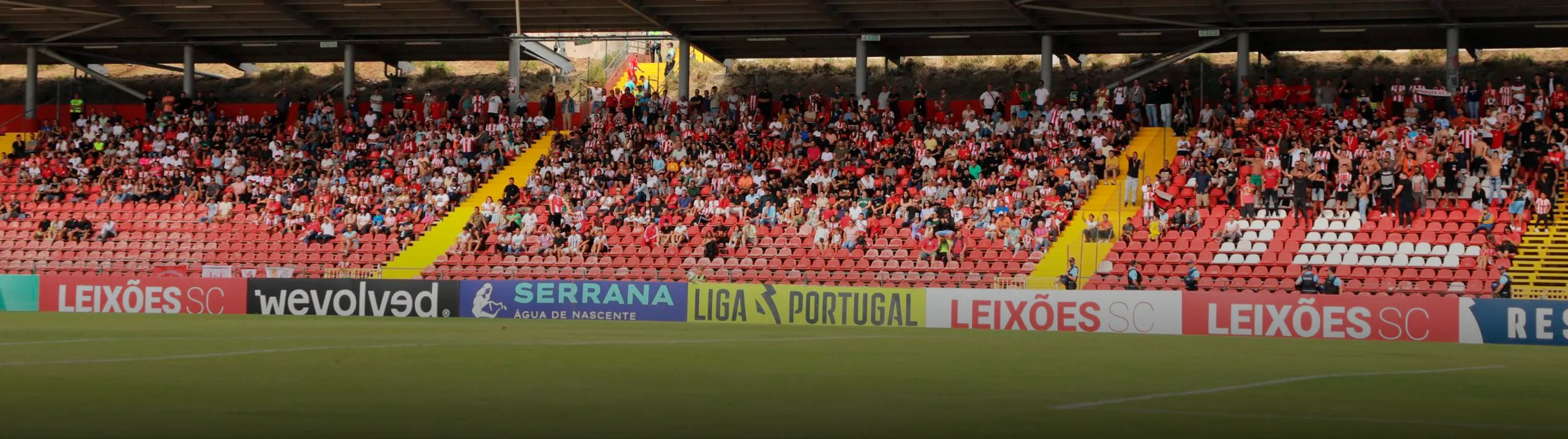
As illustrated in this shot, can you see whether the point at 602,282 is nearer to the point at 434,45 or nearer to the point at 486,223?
the point at 486,223

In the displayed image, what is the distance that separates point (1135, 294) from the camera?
26.2 m

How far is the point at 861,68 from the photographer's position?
41.0m

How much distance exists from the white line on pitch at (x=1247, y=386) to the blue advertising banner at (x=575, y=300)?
1532cm

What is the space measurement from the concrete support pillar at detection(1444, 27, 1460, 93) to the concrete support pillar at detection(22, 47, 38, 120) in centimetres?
3707

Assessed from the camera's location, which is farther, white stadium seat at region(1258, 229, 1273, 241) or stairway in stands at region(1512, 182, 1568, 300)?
white stadium seat at region(1258, 229, 1273, 241)

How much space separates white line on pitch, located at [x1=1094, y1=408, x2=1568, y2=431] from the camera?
10156mm

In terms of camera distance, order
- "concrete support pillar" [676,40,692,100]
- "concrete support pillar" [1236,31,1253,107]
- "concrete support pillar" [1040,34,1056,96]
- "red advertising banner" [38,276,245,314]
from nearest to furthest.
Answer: "red advertising banner" [38,276,245,314] → "concrete support pillar" [1236,31,1253,107] → "concrete support pillar" [1040,34,1056,96] → "concrete support pillar" [676,40,692,100]

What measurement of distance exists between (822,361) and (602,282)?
14243mm

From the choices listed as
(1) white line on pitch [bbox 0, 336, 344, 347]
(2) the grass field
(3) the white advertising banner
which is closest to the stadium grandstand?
(3) the white advertising banner

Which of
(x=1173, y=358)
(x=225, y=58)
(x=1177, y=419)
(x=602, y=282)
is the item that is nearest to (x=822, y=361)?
(x=1173, y=358)

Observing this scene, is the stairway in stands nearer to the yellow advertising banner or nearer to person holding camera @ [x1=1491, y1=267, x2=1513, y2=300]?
person holding camera @ [x1=1491, y1=267, x2=1513, y2=300]

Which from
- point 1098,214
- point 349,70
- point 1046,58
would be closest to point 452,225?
point 349,70

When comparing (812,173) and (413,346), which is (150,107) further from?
(413,346)

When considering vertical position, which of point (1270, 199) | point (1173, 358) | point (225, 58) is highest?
point (225, 58)
